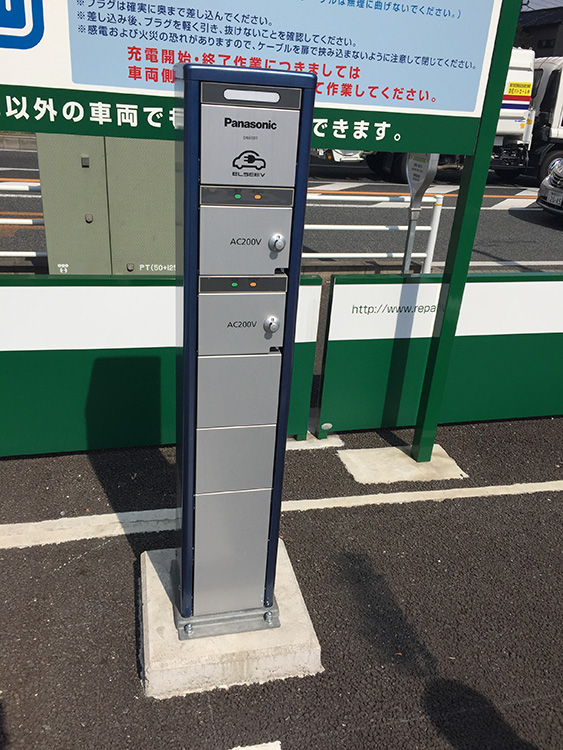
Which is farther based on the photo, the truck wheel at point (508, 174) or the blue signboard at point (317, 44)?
the truck wheel at point (508, 174)

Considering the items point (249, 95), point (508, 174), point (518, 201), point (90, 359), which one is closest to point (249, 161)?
point (249, 95)

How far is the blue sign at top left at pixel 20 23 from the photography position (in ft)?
10.1

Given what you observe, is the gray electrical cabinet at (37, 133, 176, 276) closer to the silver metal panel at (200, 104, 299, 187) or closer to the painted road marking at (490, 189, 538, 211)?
the silver metal panel at (200, 104, 299, 187)

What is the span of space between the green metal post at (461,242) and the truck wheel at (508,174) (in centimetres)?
1623

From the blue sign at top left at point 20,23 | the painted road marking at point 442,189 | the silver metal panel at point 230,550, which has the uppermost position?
the blue sign at top left at point 20,23

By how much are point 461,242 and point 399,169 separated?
14515mm

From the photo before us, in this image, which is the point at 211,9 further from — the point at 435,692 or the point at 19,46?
the point at 435,692

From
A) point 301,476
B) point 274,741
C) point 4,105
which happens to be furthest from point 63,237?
point 274,741

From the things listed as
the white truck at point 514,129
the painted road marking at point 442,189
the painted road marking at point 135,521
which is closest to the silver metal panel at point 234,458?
the painted road marking at point 135,521

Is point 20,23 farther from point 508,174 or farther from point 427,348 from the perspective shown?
point 508,174

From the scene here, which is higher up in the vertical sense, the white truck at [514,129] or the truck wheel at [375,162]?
the white truck at [514,129]

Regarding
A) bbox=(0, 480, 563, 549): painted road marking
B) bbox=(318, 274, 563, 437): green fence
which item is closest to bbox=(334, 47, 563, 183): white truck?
bbox=(318, 274, 563, 437): green fence

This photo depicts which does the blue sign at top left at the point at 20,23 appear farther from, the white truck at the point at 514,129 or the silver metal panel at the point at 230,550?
the white truck at the point at 514,129

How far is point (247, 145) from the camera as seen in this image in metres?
2.32
